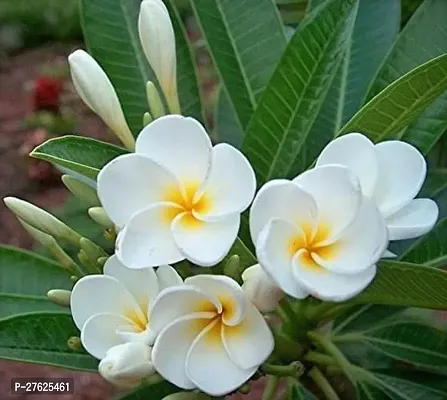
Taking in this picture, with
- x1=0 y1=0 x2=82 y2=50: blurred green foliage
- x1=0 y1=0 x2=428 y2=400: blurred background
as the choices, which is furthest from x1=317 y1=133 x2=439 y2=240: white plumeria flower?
x1=0 y1=0 x2=82 y2=50: blurred green foliage

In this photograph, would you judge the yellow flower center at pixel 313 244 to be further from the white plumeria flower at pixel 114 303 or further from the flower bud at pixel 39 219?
the flower bud at pixel 39 219

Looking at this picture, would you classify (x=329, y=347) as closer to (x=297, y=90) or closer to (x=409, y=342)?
(x=409, y=342)

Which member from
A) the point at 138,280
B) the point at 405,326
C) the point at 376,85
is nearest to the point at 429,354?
the point at 405,326

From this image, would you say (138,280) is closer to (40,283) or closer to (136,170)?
(136,170)

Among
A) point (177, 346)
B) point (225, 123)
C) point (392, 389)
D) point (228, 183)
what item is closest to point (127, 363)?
point (177, 346)

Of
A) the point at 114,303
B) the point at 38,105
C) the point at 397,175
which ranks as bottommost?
the point at 38,105

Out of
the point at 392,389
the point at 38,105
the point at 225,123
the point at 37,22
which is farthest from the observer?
the point at 37,22

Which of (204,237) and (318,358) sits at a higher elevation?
(204,237)
